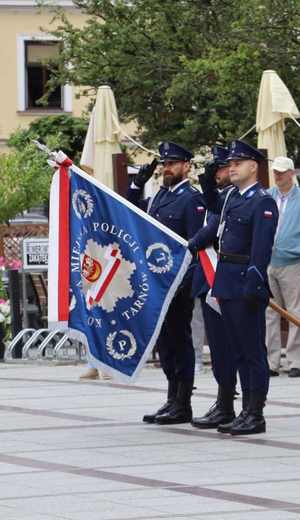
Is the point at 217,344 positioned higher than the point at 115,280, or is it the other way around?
the point at 115,280

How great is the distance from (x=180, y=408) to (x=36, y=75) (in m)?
37.0

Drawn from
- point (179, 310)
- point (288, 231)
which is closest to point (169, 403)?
point (179, 310)

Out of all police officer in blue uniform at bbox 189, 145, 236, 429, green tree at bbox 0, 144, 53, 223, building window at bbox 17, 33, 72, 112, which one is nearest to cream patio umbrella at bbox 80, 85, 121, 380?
police officer in blue uniform at bbox 189, 145, 236, 429

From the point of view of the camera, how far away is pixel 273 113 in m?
18.1

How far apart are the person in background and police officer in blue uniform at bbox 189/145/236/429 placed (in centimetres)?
393

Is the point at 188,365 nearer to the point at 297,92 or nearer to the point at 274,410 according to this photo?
the point at 274,410

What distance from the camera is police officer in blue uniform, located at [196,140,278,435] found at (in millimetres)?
11352

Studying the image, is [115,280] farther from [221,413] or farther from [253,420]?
[253,420]

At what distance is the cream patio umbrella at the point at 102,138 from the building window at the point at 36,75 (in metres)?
29.6

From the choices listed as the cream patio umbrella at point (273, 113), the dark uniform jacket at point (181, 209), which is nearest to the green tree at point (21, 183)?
the cream patio umbrella at point (273, 113)

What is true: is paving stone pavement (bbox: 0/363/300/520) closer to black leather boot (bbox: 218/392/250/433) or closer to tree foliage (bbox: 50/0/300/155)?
black leather boot (bbox: 218/392/250/433)

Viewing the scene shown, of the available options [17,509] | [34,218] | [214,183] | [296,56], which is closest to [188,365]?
[214,183]

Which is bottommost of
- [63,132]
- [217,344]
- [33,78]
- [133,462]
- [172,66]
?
[133,462]

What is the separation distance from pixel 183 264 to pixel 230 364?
795mm
